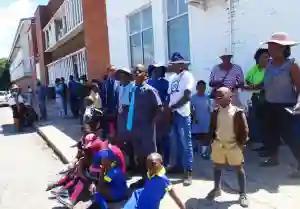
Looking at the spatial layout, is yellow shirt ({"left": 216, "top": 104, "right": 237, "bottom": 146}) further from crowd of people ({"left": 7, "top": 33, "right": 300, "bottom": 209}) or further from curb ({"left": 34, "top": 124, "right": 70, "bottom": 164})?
curb ({"left": 34, "top": 124, "right": 70, "bottom": 164})

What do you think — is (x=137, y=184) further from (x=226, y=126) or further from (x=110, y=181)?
(x=226, y=126)

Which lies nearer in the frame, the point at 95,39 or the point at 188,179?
the point at 188,179

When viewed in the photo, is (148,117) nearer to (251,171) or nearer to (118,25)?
(251,171)

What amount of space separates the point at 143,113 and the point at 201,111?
78.5 inches

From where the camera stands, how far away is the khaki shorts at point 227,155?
488cm

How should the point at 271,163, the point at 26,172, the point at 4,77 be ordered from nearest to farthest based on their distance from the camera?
the point at 271,163
the point at 26,172
the point at 4,77

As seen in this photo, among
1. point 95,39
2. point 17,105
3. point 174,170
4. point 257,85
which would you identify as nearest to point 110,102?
point 174,170

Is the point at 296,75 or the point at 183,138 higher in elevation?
the point at 296,75

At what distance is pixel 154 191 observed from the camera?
181 inches

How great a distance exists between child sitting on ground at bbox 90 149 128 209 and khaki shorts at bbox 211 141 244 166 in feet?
4.05

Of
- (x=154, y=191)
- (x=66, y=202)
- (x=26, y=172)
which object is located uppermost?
(x=154, y=191)

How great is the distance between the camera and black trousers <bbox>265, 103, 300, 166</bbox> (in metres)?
5.74

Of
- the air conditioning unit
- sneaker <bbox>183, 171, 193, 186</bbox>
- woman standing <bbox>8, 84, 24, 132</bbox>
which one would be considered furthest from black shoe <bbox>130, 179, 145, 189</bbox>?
woman standing <bbox>8, 84, 24, 132</bbox>

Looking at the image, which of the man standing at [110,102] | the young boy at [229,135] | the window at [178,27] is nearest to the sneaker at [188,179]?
the young boy at [229,135]
